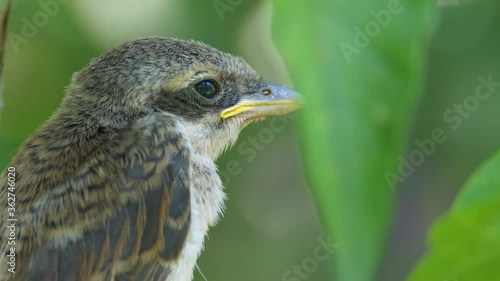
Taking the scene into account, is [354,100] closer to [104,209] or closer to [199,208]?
[104,209]

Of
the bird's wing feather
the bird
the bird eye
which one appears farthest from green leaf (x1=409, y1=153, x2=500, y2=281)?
the bird eye

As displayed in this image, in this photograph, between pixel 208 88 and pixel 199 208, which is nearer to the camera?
pixel 199 208

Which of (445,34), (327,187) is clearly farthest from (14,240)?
(445,34)

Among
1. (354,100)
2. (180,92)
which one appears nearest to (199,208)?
(180,92)

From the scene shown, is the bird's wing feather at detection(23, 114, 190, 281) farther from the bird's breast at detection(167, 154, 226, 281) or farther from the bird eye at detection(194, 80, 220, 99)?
the bird eye at detection(194, 80, 220, 99)

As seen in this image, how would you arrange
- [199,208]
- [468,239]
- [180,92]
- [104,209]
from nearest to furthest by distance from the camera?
[468,239] → [104,209] → [199,208] → [180,92]

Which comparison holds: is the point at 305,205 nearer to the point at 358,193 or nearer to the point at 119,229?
the point at 119,229

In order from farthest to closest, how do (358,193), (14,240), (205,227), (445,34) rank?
(445,34) → (205,227) → (14,240) → (358,193)
